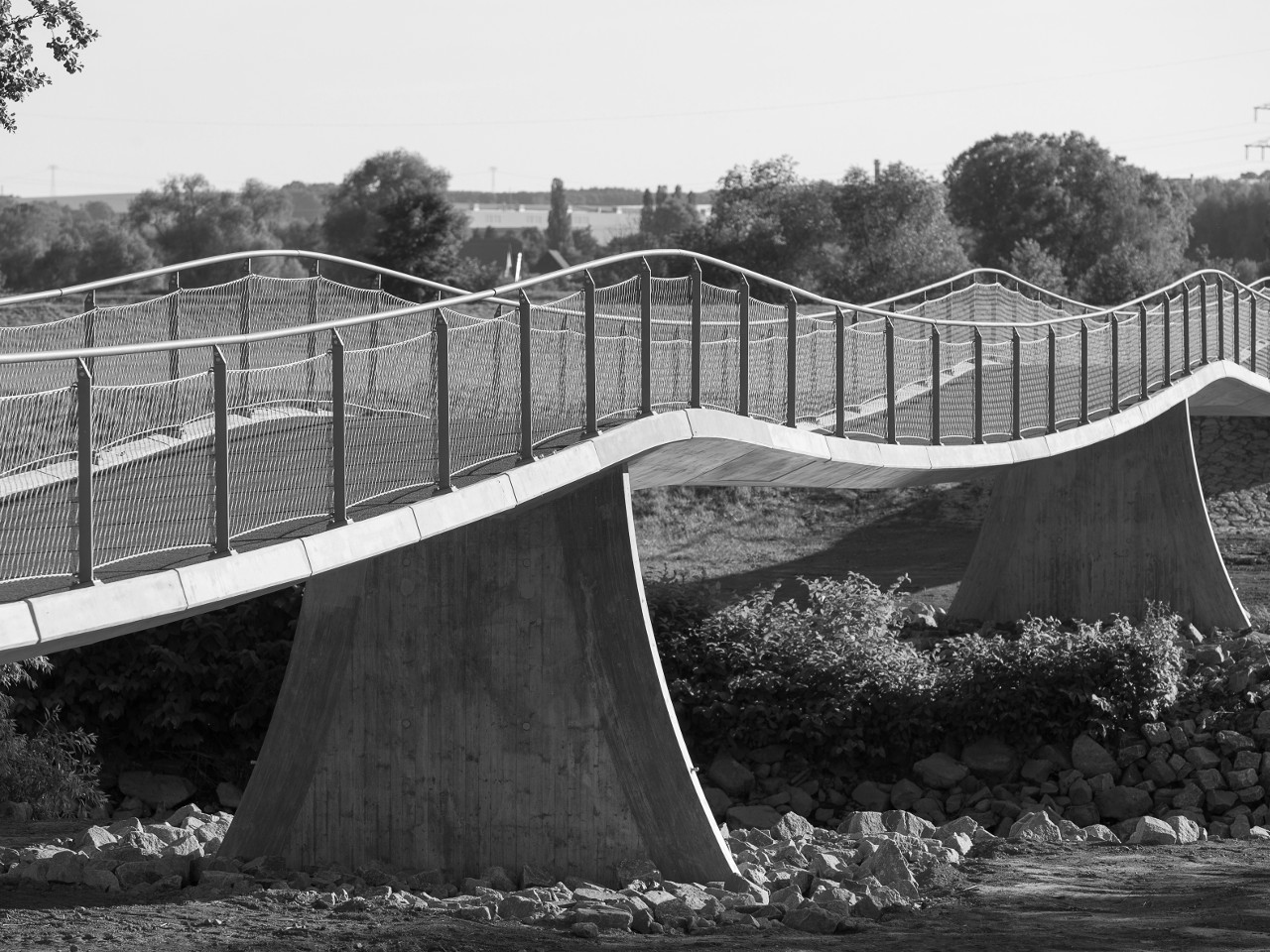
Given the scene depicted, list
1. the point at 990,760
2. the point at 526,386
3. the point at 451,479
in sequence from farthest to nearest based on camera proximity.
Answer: the point at 990,760 → the point at 526,386 → the point at 451,479

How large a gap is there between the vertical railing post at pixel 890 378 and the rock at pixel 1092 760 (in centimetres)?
615

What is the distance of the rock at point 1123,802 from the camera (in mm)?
20016

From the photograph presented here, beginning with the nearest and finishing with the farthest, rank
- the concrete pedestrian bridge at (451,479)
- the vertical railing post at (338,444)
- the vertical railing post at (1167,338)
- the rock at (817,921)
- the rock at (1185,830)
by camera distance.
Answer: the concrete pedestrian bridge at (451,479)
the vertical railing post at (338,444)
the rock at (817,921)
the rock at (1185,830)
the vertical railing post at (1167,338)

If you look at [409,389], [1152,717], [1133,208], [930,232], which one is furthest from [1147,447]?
[1133,208]

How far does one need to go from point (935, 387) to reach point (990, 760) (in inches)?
219

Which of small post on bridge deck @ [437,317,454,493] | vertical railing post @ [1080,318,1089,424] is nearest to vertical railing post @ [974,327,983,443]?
vertical railing post @ [1080,318,1089,424]

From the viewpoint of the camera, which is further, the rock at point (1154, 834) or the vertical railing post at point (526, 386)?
the rock at point (1154, 834)

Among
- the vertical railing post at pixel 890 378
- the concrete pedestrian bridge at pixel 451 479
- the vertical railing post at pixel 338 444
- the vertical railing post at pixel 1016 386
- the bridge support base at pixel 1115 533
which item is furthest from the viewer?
the bridge support base at pixel 1115 533

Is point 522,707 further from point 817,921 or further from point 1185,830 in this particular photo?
point 1185,830

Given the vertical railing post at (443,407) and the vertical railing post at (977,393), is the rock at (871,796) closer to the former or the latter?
the vertical railing post at (977,393)

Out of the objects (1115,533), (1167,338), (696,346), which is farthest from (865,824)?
(1115,533)

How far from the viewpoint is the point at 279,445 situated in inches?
411

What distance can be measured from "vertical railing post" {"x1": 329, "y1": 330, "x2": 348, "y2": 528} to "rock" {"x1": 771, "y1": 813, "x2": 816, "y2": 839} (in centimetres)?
838

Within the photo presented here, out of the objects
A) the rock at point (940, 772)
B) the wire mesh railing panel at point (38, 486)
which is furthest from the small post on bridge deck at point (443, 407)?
the rock at point (940, 772)
